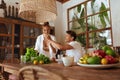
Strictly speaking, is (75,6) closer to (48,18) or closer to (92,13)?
(92,13)

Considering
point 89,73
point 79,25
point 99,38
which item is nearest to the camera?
point 89,73

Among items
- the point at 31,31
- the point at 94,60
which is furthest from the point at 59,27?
the point at 94,60

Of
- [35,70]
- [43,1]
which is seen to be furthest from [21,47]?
[35,70]

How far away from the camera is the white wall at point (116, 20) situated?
338 cm

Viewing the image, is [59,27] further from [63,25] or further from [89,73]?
[89,73]

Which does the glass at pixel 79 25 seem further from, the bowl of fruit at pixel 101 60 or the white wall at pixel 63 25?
the bowl of fruit at pixel 101 60

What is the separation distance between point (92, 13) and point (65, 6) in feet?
3.87

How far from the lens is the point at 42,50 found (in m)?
2.38

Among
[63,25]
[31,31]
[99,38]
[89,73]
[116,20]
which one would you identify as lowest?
[89,73]

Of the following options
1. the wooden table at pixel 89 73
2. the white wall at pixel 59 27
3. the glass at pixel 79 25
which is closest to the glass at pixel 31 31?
the white wall at pixel 59 27

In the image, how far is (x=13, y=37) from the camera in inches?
137

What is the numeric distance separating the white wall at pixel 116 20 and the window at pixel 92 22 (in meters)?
0.11

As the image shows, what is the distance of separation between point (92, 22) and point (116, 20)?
72 centimetres

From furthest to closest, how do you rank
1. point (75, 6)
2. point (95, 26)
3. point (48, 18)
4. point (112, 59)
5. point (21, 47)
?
1. point (75, 6)
2. point (95, 26)
3. point (21, 47)
4. point (48, 18)
5. point (112, 59)
